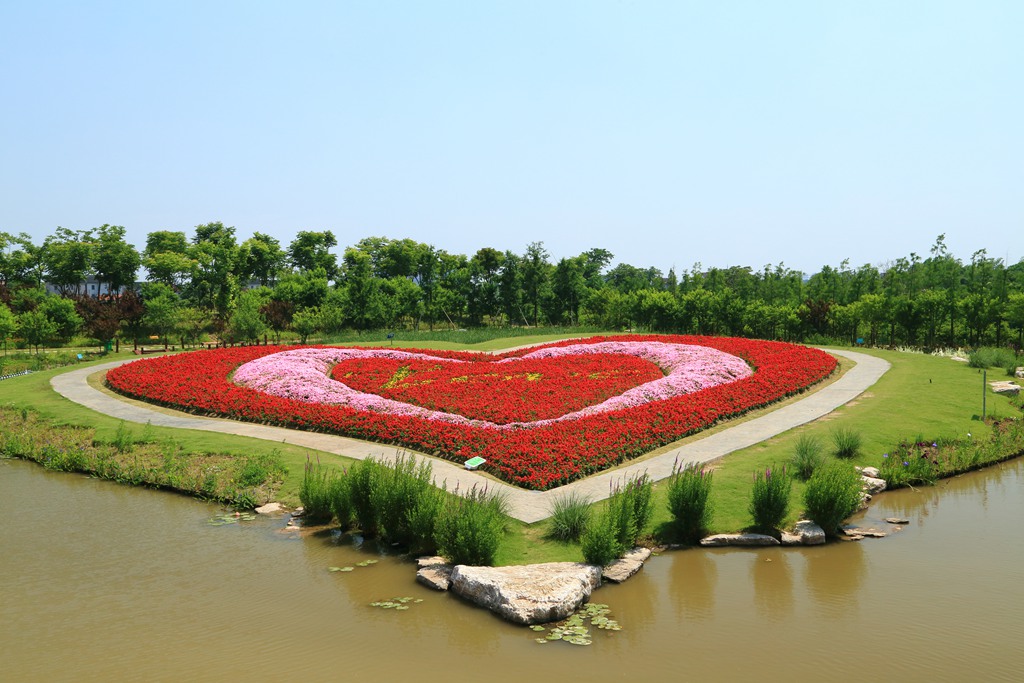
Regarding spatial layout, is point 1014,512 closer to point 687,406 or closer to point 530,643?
point 687,406

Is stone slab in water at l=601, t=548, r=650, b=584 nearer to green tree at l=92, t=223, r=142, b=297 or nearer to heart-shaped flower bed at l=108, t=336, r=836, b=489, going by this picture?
heart-shaped flower bed at l=108, t=336, r=836, b=489

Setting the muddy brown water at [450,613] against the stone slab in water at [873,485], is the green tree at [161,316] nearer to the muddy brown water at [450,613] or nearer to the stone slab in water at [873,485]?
the muddy brown water at [450,613]

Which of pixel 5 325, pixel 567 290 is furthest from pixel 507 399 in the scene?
pixel 567 290

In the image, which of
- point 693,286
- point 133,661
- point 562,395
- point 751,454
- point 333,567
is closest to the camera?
point 133,661

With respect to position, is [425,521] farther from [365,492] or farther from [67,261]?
[67,261]

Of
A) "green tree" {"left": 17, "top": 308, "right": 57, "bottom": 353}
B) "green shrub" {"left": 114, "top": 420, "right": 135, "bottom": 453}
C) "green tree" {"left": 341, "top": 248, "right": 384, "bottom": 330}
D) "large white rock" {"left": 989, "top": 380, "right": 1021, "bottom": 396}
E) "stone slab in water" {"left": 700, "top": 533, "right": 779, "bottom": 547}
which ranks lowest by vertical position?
"stone slab in water" {"left": 700, "top": 533, "right": 779, "bottom": 547}

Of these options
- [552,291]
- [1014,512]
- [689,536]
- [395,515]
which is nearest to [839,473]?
[689,536]

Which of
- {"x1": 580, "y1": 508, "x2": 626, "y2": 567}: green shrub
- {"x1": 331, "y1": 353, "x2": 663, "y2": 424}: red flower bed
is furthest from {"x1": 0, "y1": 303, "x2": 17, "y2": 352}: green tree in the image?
{"x1": 580, "y1": 508, "x2": 626, "y2": 567}: green shrub
